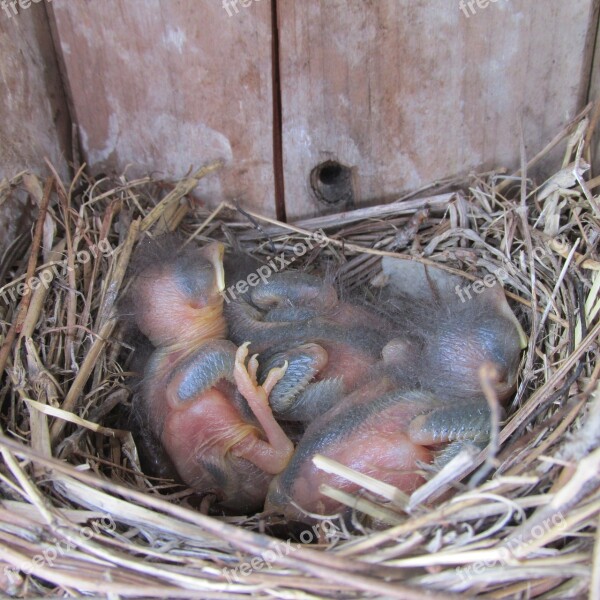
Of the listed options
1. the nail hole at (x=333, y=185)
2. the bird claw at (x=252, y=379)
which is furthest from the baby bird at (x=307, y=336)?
the nail hole at (x=333, y=185)

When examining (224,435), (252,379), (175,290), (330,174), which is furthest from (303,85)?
(224,435)

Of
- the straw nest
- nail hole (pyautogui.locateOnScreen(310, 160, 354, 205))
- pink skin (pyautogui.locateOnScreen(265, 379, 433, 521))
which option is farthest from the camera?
nail hole (pyautogui.locateOnScreen(310, 160, 354, 205))

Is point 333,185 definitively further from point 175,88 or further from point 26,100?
point 26,100

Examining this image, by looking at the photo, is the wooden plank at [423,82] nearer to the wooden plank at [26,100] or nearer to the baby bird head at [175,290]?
the baby bird head at [175,290]

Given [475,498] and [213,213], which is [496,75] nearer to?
[213,213]

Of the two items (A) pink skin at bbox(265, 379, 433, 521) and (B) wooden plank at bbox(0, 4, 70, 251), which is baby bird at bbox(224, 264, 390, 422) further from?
(B) wooden plank at bbox(0, 4, 70, 251)

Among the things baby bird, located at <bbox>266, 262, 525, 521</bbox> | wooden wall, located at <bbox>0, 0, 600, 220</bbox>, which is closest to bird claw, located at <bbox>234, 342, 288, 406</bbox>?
baby bird, located at <bbox>266, 262, 525, 521</bbox>
